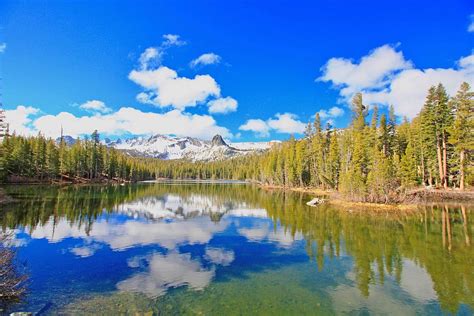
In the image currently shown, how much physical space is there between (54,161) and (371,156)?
323 ft

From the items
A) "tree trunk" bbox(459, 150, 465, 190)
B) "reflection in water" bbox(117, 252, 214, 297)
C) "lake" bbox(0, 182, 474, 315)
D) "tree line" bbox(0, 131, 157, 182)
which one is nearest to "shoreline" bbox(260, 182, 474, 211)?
"tree trunk" bbox(459, 150, 465, 190)

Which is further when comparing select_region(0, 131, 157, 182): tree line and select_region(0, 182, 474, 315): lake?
select_region(0, 131, 157, 182): tree line

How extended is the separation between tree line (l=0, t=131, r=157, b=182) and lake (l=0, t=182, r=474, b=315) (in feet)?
209

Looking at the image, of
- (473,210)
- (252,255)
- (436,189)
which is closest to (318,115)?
(436,189)

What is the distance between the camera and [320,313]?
11.5 metres

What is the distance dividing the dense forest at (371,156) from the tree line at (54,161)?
312 millimetres

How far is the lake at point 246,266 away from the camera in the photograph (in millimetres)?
12125

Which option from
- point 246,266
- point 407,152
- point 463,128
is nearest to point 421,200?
point 407,152

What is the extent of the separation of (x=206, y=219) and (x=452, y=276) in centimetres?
2680

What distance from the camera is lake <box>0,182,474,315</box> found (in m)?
12.1

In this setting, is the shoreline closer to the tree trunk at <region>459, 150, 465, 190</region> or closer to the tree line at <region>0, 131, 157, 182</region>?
the tree trunk at <region>459, 150, 465, 190</region>

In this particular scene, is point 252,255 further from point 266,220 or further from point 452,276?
point 266,220

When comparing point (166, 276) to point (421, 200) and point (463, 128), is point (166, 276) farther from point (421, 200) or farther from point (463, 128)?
point (463, 128)

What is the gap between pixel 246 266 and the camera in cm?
1745
